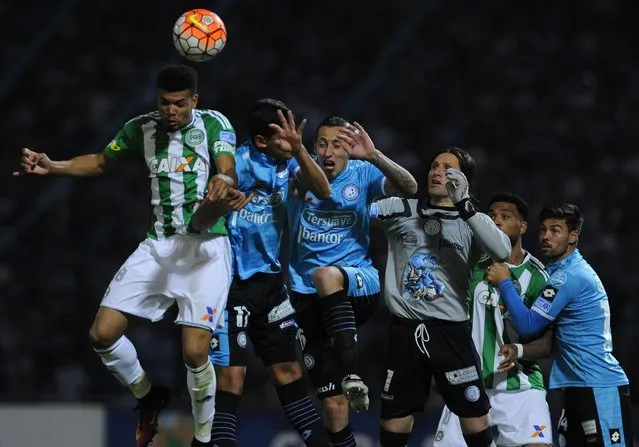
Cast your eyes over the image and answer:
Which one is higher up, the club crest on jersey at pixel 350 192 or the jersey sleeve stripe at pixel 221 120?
the jersey sleeve stripe at pixel 221 120

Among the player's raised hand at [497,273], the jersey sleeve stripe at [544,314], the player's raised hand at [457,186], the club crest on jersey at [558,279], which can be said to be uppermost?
the player's raised hand at [457,186]

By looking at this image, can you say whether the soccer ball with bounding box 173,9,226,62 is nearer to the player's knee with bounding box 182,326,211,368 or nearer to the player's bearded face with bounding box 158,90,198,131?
the player's bearded face with bounding box 158,90,198,131

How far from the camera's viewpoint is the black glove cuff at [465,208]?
6.11m

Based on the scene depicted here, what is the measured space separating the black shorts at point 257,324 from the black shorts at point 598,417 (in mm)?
1582

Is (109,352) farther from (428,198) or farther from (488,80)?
(488,80)

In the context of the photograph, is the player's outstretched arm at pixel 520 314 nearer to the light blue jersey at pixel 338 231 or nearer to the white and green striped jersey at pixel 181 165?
the light blue jersey at pixel 338 231

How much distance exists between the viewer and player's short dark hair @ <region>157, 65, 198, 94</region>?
6.13 meters

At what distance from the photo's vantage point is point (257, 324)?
21.8ft

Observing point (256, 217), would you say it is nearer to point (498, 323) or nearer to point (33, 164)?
point (33, 164)

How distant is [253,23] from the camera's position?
47.8 feet

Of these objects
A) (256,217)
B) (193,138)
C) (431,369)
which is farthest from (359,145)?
(431,369)

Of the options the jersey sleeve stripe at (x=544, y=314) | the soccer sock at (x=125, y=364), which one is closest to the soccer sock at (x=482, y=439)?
the jersey sleeve stripe at (x=544, y=314)

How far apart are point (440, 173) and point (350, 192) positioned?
670mm

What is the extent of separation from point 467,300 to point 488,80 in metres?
8.14
